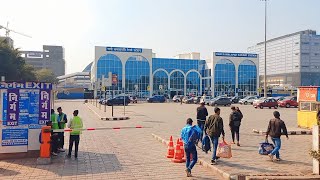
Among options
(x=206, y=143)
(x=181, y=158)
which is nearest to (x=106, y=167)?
(x=181, y=158)

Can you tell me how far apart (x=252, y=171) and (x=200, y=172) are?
1384mm

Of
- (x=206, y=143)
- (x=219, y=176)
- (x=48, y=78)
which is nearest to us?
(x=219, y=176)

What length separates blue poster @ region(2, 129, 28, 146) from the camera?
35.8ft

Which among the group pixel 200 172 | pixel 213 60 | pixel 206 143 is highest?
pixel 213 60

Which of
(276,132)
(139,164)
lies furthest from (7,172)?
(276,132)

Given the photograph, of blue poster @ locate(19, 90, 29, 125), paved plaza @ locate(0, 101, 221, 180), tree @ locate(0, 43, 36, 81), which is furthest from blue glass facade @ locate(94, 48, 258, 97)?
blue poster @ locate(19, 90, 29, 125)

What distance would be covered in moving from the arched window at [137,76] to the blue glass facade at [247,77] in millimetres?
24574

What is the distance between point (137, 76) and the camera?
8000 centimetres

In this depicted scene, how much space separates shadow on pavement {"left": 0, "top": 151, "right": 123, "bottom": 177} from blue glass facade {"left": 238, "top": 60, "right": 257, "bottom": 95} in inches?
3121

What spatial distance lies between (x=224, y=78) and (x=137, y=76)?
2282 centimetres

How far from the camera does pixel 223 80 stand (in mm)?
86250

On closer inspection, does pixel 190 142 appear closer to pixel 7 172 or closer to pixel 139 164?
pixel 139 164

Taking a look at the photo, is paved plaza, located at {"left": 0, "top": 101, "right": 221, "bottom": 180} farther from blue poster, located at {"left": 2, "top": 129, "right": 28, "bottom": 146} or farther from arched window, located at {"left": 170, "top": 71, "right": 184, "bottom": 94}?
arched window, located at {"left": 170, "top": 71, "right": 184, "bottom": 94}

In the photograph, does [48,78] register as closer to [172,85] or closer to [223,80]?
[172,85]
